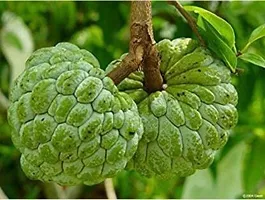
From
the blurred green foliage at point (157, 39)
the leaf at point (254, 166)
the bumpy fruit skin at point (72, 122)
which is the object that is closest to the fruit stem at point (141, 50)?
the bumpy fruit skin at point (72, 122)

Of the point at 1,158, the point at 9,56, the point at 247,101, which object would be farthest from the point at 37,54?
the point at 1,158

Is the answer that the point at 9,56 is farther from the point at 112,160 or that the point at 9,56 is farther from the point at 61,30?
the point at 112,160

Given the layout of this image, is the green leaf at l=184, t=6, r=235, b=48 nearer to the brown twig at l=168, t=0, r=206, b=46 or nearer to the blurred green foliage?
the brown twig at l=168, t=0, r=206, b=46

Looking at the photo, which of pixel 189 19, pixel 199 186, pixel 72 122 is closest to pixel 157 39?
pixel 199 186

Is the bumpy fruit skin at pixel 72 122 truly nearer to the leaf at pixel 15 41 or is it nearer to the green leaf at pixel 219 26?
the green leaf at pixel 219 26

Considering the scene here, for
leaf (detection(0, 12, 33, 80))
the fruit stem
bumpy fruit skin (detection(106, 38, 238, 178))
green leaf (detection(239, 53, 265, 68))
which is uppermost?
the fruit stem

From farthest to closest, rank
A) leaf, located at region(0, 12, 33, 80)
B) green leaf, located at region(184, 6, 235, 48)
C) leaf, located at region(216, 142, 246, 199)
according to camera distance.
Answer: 1. leaf, located at region(0, 12, 33, 80)
2. leaf, located at region(216, 142, 246, 199)
3. green leaf, located at region(184, 6, 235, 48)

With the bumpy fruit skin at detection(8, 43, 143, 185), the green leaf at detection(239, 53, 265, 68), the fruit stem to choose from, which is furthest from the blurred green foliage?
the bumpy fruit skin at detection(8, 43, 143, 185)
